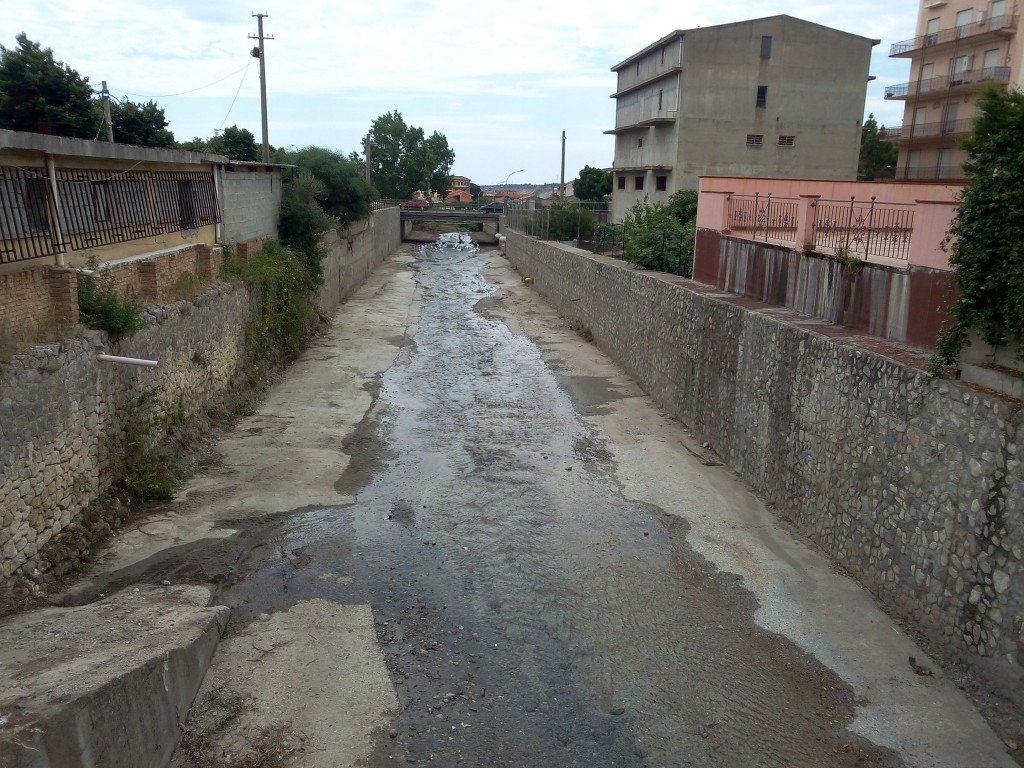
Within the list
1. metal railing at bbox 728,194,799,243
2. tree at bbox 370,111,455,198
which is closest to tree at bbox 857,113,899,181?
metal railing at bbox 728,194,799,243

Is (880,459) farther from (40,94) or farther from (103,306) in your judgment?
(40,94)

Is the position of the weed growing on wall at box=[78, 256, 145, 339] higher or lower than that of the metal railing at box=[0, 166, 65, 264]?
lower

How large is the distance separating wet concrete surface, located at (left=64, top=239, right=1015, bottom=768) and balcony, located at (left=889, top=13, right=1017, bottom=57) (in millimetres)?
30792

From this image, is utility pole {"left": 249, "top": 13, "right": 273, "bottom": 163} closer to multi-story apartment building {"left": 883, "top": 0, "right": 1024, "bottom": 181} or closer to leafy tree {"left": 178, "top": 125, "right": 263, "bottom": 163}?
leafy tree {"left": 178, "top": 125, "right": 263, "bottom": 163}

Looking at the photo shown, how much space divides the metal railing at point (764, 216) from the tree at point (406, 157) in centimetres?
8639

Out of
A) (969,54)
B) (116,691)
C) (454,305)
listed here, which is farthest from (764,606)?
(969,54)

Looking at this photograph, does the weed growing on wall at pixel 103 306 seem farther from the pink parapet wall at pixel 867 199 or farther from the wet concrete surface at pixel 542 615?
the pink parapet wall at pixel 867 199

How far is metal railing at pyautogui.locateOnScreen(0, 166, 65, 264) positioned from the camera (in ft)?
27.8

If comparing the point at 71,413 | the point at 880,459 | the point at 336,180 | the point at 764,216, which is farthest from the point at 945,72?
the point at 71,413

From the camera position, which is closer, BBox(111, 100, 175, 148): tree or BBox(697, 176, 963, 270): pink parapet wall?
BBox(697, 176, 963, 270): pink parapet wall

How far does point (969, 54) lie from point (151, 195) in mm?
37175

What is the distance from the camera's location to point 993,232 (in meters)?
6.86

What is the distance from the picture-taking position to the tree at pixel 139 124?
30156 millimetres

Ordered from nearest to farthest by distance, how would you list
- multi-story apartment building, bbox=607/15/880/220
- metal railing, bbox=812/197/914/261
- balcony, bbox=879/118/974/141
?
metal railing, bbox=812/197/914/261
balcony, bbox=879/118/974/141
multi-story apartment building, bbox=607/15/880/220
